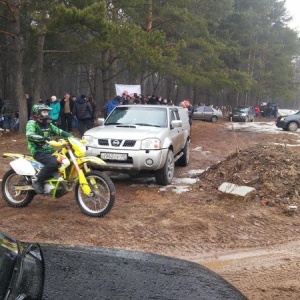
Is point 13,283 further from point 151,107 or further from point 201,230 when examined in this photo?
point 151,107

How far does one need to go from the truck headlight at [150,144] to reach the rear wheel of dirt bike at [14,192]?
2306 mm

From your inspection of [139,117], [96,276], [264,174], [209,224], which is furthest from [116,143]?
[96,276]

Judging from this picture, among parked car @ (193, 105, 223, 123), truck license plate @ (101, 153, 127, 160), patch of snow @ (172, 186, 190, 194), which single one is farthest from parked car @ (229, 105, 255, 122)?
truck license plate @ (101, 153, 127, 160)

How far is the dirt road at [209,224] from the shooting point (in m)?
4.42

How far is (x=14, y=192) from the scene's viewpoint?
6492mm

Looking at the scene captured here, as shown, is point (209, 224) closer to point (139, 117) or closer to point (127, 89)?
point (139, 117)

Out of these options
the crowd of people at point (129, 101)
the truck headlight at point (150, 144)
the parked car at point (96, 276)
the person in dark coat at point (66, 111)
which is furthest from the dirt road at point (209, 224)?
the person in dark coat at point (66, 111)

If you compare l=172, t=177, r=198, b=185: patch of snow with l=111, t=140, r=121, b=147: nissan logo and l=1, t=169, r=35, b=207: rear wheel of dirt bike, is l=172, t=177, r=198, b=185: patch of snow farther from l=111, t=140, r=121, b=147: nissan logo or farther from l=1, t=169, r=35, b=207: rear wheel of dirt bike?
l=1, t=169, r=35, b=207: rear wheel of dirt bike

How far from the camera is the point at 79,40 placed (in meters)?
18.0

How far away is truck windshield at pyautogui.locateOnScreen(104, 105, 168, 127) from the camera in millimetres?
8641

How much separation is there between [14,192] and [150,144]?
267 centimetres

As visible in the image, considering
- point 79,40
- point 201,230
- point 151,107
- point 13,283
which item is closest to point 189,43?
point 79,40

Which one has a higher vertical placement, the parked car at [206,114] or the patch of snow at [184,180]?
the patch of snow at [184,180]

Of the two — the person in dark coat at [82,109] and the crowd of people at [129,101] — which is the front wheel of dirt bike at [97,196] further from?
the crowd of people at [129,101]
